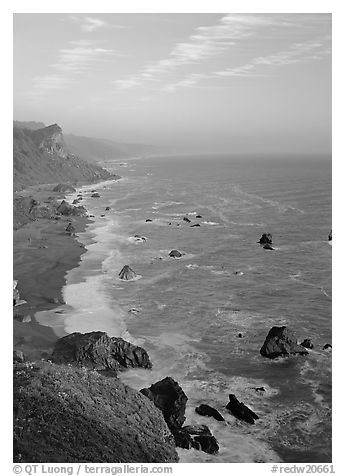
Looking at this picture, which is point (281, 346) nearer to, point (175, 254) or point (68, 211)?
point (175, 254)

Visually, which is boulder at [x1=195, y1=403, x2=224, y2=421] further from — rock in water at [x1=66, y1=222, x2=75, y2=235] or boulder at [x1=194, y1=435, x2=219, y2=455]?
rock in water at [x1=66, y1=222, x2=75, y2=235]

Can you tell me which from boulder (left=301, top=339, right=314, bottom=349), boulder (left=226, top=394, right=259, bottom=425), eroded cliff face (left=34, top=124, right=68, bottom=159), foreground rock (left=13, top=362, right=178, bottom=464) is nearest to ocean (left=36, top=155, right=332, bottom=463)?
boulder (left=226, top=394, right=259, bottom=425)

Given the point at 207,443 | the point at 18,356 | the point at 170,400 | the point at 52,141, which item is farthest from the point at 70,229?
the point at 52,141

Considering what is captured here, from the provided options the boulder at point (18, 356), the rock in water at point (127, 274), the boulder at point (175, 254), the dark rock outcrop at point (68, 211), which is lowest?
the boulder at point (18, 356)

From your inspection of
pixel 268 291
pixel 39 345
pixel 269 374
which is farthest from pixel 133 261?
pixel 269 374

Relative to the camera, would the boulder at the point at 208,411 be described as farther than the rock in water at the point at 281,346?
No

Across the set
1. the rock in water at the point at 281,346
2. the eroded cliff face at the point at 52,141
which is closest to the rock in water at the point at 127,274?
the rock in water at the point at 281,346

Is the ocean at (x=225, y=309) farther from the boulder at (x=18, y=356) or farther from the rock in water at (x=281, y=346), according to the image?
the boulder at (x=18, y=356)
